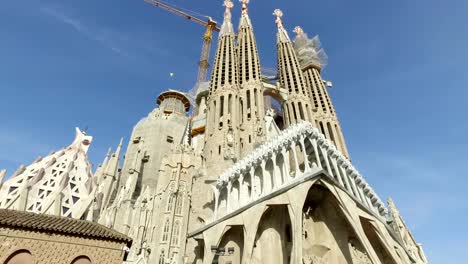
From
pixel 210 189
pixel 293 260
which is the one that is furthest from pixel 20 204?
pixel 293 260

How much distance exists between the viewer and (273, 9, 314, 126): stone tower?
33.9 metres

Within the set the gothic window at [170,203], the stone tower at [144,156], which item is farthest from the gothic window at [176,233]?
the stone tower at [144,156]

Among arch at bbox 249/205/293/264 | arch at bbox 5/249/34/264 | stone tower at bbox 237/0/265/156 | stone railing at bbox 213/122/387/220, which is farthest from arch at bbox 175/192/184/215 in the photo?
arch at bbox 5/249/34/264

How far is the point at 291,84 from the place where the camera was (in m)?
36.6

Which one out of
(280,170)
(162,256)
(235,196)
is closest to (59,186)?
(162,256)

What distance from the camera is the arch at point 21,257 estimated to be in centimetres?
1207

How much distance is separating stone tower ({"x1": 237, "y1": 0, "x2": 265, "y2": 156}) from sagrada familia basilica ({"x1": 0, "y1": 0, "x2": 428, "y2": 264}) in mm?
138

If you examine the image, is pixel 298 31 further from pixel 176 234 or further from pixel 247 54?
pixel 176 234

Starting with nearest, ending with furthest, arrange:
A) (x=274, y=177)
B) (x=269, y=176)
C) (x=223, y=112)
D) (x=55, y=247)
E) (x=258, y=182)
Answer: (x=55, y=247) < (x=274, y=177) < (x=269, y=176) < (x=258, y=182) < (x=223, y=112)

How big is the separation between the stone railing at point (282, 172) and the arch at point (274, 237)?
141cm

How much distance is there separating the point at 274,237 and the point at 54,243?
38.0 feet

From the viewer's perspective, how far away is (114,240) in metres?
13.6

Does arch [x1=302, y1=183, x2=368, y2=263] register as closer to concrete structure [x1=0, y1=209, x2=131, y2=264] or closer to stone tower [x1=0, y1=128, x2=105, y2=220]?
concrete structure [x1=0, y1=209, x2=131, y2=264]

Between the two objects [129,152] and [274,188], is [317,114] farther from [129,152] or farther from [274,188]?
[129,152]
